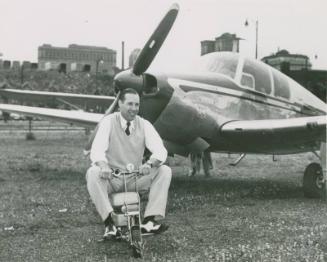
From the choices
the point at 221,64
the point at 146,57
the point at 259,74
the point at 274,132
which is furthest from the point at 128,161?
the point at 259,74

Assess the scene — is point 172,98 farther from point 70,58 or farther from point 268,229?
point 70,58

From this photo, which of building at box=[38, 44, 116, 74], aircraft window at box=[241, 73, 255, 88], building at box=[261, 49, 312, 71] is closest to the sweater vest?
aircraft window at box=[241, 73, 255, 88]

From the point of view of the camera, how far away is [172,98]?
6.83 meters

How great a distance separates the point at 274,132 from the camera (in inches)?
299

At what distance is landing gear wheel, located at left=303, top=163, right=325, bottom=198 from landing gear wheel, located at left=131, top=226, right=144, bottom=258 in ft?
14.3

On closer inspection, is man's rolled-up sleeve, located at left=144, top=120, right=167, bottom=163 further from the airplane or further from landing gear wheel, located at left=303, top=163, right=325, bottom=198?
landing gear wheel, located at left=303, top=163, right=325, bottom=198

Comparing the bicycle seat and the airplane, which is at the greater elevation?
the airplane

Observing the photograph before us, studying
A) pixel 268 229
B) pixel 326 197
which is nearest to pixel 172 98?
pixel 268 229

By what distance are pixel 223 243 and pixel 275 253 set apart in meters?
0.54

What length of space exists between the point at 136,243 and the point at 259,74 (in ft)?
17.1

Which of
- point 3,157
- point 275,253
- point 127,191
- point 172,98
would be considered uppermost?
point 172,98

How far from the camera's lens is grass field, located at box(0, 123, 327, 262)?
4.12 metres

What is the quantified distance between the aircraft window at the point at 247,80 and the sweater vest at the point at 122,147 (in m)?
4.15

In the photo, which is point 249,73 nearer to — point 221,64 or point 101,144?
point 221,64
